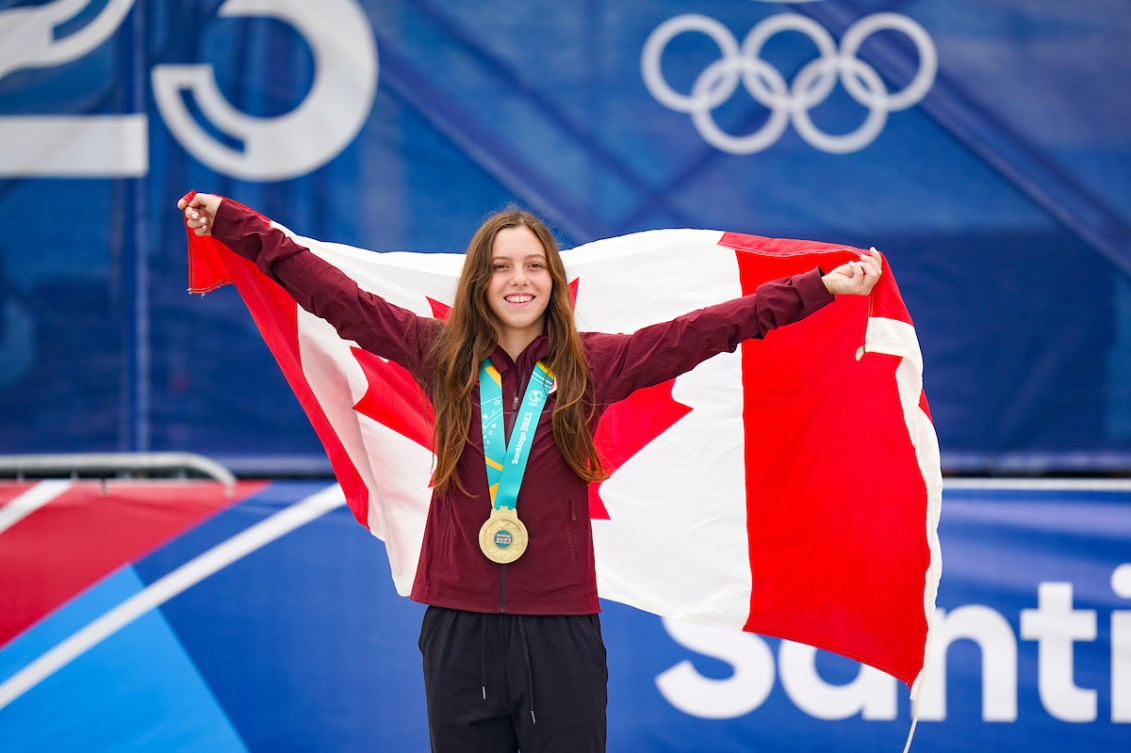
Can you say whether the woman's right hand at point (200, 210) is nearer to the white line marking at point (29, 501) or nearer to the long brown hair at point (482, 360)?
the long brown hair at point (482, 360)

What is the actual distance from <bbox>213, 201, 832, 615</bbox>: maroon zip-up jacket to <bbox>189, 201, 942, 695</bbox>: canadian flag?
0.49 m

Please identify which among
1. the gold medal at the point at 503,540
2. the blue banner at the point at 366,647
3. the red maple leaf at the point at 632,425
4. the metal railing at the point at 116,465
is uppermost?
the red maple leaf at the point at 632,425

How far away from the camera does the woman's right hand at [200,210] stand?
2387 millimetres

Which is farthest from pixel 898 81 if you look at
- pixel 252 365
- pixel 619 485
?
pixel 252 365

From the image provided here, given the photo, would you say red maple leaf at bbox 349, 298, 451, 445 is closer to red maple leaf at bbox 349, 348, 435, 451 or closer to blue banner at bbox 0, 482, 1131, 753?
red maple leaf at bbox 349, 348, 435, 451

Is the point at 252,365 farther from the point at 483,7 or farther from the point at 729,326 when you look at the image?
the point at 729,326

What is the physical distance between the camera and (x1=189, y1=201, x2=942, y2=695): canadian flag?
2908 millimetres

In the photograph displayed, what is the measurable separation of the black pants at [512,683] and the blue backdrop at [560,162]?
5.32 ft

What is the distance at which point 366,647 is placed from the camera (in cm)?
362

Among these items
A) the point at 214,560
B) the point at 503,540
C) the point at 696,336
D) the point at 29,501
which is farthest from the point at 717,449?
the point at 29,501

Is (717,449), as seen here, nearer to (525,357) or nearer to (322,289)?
(525,357)

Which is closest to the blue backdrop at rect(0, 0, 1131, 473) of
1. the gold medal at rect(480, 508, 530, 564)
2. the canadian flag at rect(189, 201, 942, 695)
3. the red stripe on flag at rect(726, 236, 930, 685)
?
the canadian flag at rect(189, 201, 942, 695)

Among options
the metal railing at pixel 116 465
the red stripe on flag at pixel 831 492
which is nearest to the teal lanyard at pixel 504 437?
the red stripe on flag at pixel 831 492

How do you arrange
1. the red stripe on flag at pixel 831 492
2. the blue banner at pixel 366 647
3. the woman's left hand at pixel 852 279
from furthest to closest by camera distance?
the blue banner at pixel 366 647
the red stripe on flag at pixel 831 492
the woman's left hand at pixel 852 279
